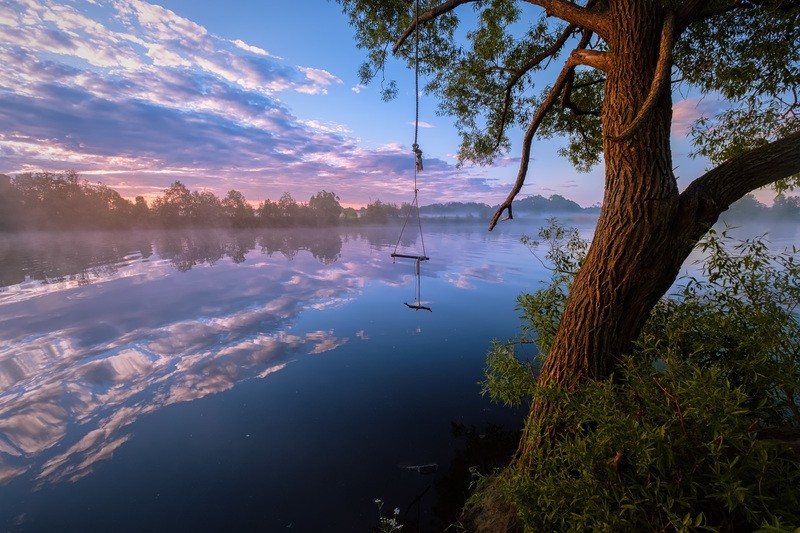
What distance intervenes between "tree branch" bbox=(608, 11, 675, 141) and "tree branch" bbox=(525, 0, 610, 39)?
519 mm

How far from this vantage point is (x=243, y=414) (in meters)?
7.11

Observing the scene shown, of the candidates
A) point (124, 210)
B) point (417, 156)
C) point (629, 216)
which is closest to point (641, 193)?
point (629, 216)

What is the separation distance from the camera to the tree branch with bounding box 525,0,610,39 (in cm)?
296

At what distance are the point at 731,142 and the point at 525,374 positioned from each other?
4.72 meters

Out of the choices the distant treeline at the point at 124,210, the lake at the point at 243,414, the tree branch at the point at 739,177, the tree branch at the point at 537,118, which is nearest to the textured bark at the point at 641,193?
the tree branch at the point at 739,177

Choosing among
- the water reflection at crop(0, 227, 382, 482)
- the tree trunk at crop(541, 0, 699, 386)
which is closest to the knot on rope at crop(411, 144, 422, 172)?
the tree trunk at crop(541, 0, 699, 386)

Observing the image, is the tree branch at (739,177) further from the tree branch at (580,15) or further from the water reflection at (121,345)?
the water reflection at (121,345)

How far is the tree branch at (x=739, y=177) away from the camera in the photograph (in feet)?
8.71

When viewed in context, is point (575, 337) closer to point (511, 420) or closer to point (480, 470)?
point (480, 470)

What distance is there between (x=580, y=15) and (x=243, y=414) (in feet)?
30.9

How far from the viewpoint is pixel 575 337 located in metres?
3.03

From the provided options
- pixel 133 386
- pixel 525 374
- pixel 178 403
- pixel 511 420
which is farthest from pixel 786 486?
pixel 133 386

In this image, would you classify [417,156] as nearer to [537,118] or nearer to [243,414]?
[537,118]

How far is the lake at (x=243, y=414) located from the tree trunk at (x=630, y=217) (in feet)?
13.2
